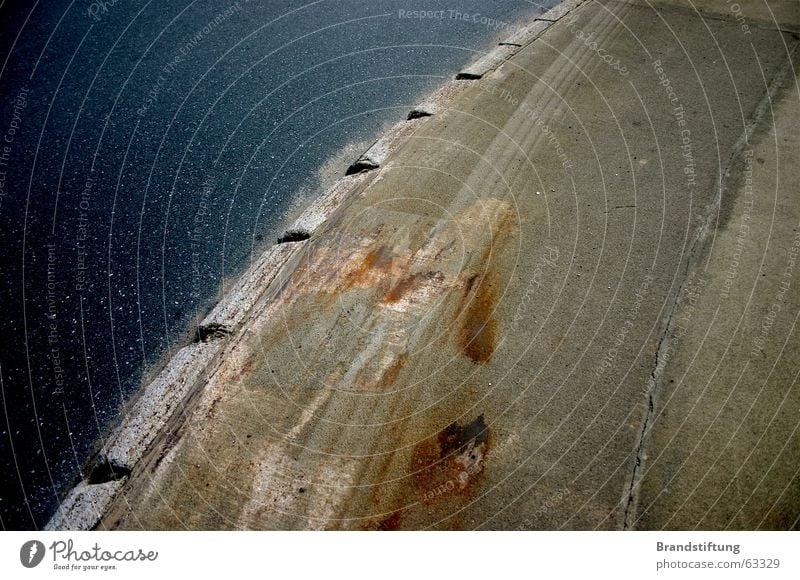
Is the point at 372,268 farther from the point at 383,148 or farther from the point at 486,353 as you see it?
the point at 383,148

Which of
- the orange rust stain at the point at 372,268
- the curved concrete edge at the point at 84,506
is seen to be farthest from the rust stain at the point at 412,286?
the curved concrete edge at the point at 84,506

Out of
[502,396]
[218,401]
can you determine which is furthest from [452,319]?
[218,401]

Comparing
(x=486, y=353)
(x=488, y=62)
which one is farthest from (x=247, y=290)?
(x=488, y=62)

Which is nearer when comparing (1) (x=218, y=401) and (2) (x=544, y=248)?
(1) (x=218, y=401)

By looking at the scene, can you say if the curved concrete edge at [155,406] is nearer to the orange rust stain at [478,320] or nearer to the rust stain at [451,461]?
the rust stain at [451,461]
